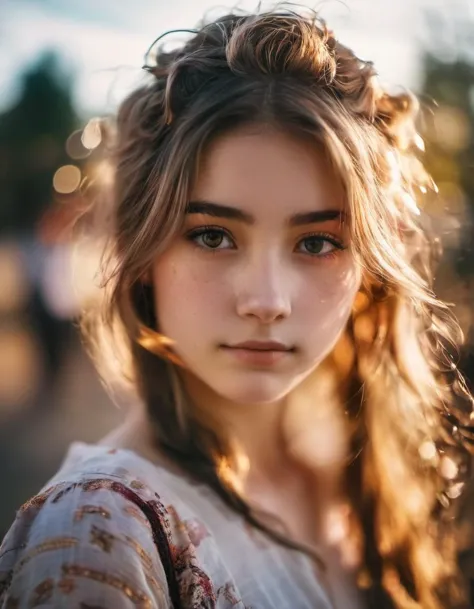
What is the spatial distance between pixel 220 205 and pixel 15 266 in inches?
149

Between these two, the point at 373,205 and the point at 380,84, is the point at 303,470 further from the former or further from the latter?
the point at 380,84

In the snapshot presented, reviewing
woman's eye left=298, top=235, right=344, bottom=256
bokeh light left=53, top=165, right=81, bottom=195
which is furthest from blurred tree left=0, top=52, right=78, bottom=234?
woman's eye left=298, top=235, right=344, bottom=256

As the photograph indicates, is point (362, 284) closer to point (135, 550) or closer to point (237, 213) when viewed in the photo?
point (237, 213)

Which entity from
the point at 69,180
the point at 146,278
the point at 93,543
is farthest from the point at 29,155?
the point at 93,543

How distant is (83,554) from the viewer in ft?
3.05

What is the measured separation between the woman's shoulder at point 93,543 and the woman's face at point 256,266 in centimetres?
25


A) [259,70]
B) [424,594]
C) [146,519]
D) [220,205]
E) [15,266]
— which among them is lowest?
[15,266]

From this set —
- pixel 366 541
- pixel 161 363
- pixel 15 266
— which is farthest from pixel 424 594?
pixel 15 266

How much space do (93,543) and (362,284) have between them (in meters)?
0.71

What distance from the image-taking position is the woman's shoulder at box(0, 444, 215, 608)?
0.91m

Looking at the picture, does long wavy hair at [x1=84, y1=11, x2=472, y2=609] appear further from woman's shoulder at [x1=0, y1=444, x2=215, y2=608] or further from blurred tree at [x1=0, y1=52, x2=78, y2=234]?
blurred tree at [x1=0, y1=52, x2=78, y2=234]

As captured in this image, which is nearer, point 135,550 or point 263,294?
point 135,550

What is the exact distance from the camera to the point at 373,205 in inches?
49.9

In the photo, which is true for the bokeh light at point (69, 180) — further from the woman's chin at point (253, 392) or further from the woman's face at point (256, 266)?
the woman's chin at point (253, 392)
